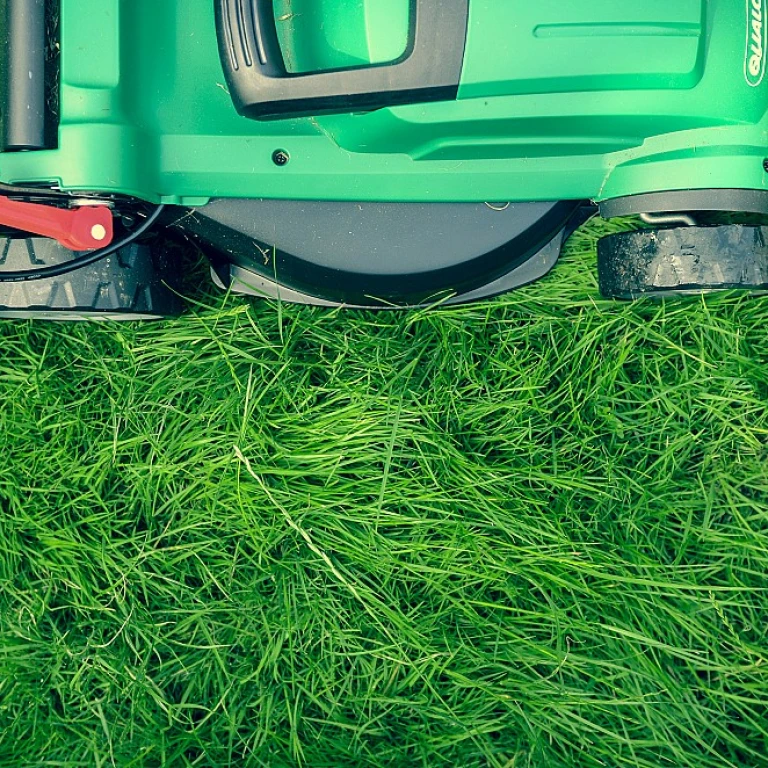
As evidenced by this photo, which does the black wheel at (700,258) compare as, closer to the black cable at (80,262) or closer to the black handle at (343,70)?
the black handle at (343,70)

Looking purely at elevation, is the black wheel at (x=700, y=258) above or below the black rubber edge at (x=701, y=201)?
below

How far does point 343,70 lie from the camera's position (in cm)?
114

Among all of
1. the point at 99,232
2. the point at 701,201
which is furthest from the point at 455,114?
the point at 99,232

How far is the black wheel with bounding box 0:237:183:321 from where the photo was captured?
4.68 ft

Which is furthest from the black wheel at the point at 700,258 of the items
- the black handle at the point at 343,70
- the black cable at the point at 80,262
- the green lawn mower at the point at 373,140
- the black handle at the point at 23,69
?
the black handle at the point at 23,69

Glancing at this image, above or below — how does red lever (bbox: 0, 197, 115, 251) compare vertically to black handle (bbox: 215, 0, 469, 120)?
below


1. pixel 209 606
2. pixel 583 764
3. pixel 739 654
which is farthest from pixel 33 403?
pixel 739 654

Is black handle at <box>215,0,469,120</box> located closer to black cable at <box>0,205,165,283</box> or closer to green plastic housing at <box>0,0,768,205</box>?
green plastic housing at <box>0,0,768,205</box>

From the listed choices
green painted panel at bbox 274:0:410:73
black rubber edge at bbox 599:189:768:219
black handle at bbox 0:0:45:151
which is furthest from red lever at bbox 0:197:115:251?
black rubber edge at bbox 599:189:768:219

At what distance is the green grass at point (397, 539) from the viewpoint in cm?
161

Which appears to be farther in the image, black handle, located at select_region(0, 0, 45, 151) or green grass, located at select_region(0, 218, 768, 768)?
green grass, located at select_region(0, 218, 768, 768)

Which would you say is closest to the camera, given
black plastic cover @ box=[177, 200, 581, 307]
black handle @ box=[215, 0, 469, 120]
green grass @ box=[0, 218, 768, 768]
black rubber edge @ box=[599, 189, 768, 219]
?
black handle @ box=[215, 0, 469, 120]

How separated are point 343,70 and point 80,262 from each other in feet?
1.88

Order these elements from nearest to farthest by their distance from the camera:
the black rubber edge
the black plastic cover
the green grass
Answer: the black rubber edge → the black plastic cover → the green grass
